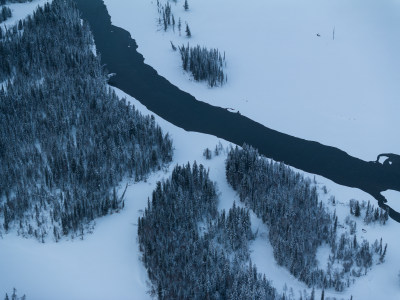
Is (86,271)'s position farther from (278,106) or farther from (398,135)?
(398,135)

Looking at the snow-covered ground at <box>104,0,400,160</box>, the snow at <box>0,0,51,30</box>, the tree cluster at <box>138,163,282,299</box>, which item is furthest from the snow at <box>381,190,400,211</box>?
the snow at <box>0,0,51,30</box>

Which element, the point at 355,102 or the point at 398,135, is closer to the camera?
the point at 398,135

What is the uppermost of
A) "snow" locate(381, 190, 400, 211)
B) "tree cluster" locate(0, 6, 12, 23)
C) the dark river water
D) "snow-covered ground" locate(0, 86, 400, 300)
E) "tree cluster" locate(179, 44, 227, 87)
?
"tree cluster" locate(0, 6, 12, 23)

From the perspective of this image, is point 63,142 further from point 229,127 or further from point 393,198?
point 393,198

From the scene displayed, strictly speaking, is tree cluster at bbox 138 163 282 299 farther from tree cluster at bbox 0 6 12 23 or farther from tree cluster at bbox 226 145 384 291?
tree cluster at bbox 0 6 12 23

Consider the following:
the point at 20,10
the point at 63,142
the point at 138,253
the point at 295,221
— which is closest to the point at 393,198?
the point at 295,221

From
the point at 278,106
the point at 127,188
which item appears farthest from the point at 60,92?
the point at 278,106
